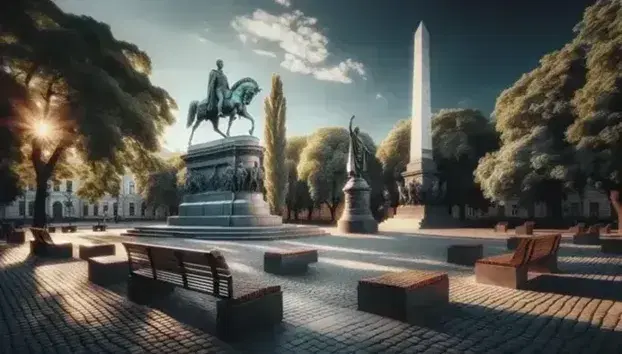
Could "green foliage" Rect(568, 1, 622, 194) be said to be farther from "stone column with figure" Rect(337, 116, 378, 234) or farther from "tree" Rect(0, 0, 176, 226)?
"tree" Rect(0, 0, 176, 226)

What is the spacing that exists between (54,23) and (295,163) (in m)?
31.9

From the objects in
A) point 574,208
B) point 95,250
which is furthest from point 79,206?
point 574,208

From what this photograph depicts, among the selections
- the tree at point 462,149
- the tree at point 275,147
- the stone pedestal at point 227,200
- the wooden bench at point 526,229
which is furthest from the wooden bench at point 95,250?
the tree at point 462,149

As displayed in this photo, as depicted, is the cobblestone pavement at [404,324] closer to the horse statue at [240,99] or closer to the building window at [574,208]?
the horse statue at [240,99]

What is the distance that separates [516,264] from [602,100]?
54.9 ft

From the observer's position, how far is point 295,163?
49.0 meters

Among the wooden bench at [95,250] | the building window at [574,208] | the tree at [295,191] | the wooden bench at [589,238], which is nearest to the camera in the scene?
the wooden bench at [95,250]

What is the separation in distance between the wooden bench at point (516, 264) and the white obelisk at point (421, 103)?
2092cm

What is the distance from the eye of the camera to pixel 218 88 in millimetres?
21531

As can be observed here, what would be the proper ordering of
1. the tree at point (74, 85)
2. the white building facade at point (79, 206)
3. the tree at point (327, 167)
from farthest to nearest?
the white building facade at point (79, 206), the tree at point (327, 167), the tree at point (74, 85)

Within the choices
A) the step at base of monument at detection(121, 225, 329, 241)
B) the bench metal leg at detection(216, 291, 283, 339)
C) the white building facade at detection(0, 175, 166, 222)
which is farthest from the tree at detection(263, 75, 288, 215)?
the white building facade at detection(0, 175, 166, 222)

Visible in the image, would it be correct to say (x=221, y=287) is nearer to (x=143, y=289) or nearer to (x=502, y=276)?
(x=143, y=289)

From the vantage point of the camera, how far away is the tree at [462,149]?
3566 cm

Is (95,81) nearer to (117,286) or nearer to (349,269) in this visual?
(117,286)
